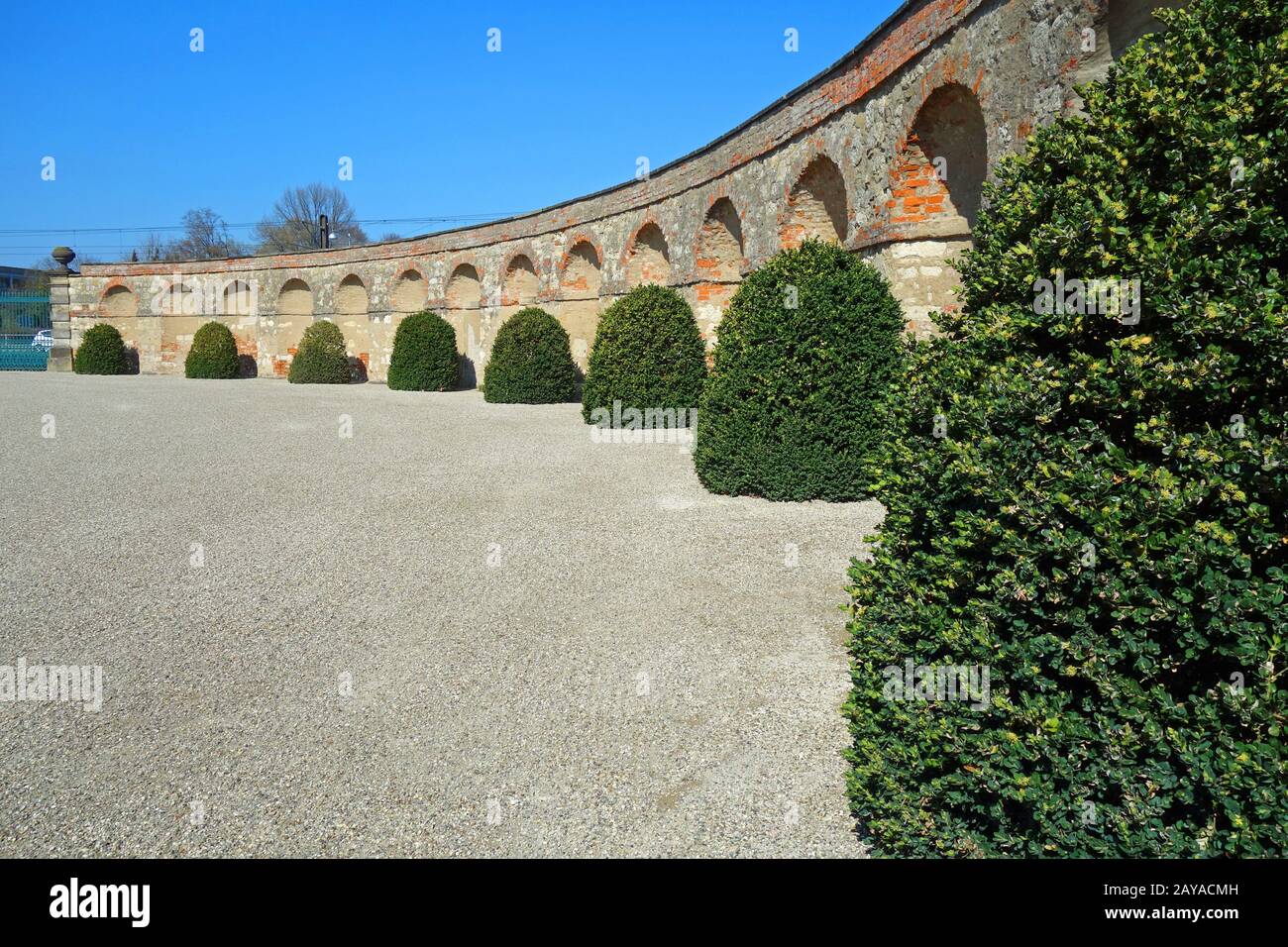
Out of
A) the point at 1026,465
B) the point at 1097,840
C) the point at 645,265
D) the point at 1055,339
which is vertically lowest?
the point at 1097,840

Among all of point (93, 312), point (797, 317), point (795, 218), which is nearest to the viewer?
point (797, 317)

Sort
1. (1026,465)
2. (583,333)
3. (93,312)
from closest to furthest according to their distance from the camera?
(1026,465)
(583,333)
(93,312)

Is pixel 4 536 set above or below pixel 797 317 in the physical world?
below

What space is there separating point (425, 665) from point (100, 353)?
2846cm

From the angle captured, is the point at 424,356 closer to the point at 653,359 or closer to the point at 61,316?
the point at 653,359

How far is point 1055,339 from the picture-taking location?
7.18ft

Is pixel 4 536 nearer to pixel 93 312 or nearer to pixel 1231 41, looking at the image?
pixel 1231 41

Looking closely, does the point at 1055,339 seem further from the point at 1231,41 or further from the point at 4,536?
the point at 4,536

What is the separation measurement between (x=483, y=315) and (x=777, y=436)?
16.8 meters

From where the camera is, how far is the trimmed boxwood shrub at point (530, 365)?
1627 cm

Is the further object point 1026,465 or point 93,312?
point 93,312

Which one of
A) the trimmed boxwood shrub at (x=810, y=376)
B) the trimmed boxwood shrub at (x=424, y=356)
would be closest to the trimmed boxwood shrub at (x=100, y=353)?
the trimmed boxwood shrub at (x=424, y=356)

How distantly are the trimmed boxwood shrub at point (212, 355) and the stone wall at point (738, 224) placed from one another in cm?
168
